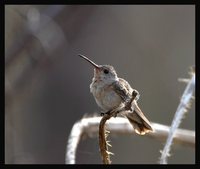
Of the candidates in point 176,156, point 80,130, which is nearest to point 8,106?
point 80,130

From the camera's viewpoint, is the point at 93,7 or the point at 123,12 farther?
the point at 123,12

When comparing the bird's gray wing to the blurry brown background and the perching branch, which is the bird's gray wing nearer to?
the perching branch

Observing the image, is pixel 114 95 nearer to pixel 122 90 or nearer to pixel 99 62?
pixel 122 90

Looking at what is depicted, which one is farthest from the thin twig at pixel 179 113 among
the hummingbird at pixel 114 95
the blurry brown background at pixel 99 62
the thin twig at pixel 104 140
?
the blurry brown background at pixel 99 62

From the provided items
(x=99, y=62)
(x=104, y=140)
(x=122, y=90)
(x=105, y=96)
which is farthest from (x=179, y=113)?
(x=99, y=62)

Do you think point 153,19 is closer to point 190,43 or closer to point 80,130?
point 190,43
